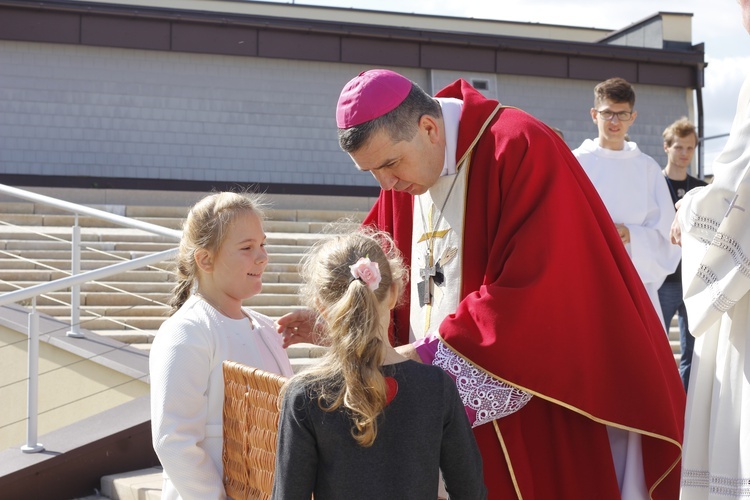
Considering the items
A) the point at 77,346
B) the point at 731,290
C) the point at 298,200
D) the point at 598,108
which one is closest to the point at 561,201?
the point at 731,290

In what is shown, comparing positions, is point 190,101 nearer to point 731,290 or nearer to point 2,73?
point 2,73

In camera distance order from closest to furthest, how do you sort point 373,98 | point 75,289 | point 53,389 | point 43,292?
1. point 373,98
2. point 43,292
3. point 75,289
4. point 53,389

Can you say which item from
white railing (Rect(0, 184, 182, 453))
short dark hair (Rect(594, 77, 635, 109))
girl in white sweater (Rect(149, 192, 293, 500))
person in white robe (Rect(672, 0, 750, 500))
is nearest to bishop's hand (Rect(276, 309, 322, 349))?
girl in white sweater (Rect(149, 192, 293, 500))

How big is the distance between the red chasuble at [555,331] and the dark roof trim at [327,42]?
528 inches

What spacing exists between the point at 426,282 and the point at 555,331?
2.01 ft

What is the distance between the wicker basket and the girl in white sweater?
0.43ft

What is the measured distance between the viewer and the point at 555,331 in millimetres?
2689

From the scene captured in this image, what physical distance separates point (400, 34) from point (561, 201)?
1409 cm

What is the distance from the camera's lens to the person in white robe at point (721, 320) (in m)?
2.68

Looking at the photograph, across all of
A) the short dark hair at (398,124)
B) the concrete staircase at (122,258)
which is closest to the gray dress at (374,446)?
the short dark hair at (398,124)

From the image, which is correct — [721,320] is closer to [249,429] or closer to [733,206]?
[733,206]

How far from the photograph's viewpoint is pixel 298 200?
517 inches

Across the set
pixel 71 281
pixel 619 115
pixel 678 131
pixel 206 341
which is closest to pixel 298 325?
pixel 206 341

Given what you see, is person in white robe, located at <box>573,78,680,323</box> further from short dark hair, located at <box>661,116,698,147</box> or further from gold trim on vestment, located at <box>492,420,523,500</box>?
gold trim on vestment, located at <box>492,420,523,500</box>
